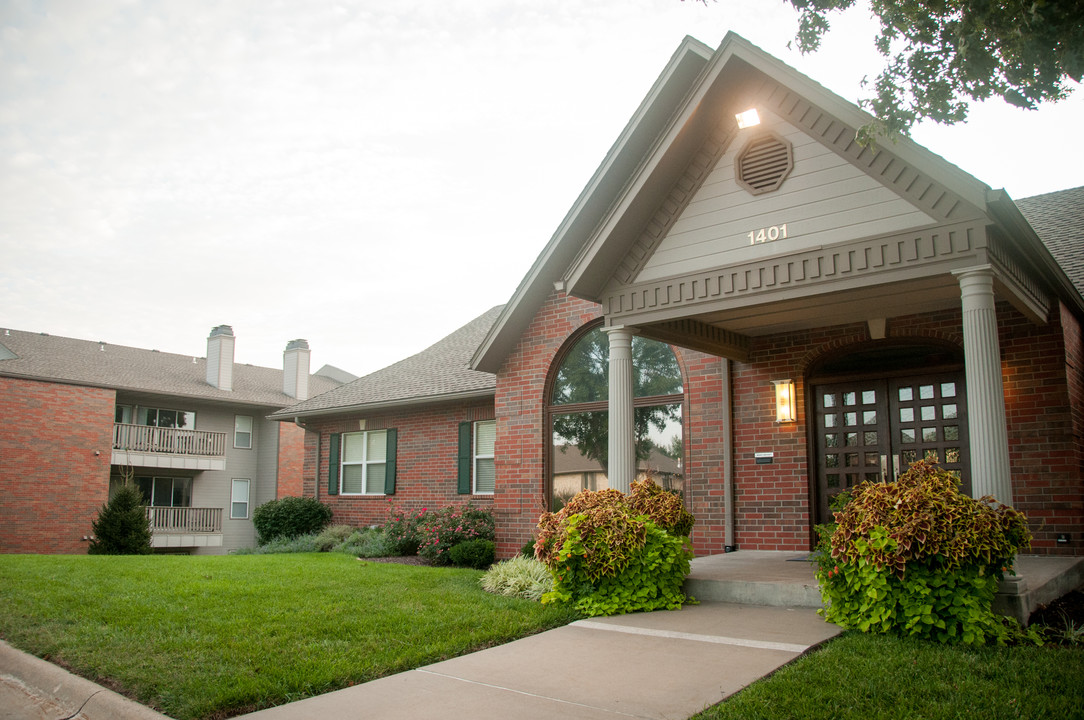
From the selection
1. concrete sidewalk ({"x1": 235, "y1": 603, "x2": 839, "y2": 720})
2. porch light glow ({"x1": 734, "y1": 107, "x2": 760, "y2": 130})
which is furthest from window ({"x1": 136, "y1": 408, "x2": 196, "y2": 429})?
porch light glow ({"x1": 734, "y1": 107, "x2": 760, "y2": 130})

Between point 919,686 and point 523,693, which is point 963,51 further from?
point 523,693

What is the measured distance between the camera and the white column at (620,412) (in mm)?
9453

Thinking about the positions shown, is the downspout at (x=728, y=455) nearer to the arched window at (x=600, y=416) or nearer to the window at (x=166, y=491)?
the arched window at (x=600, y=416)

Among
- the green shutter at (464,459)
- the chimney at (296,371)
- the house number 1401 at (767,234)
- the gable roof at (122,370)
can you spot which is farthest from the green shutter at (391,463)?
the chimney at (296,371)

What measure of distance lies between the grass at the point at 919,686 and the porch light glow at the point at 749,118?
562cm

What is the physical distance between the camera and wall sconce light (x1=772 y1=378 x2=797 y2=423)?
36.0 feet

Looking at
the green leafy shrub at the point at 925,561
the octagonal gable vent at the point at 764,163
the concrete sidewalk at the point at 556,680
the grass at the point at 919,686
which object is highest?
the octagonal gable vent at the point at 764,163

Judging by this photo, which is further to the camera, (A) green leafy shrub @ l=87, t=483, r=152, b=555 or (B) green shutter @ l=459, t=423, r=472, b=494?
(A) green leafy shrub @ l=87, t=483, r=152, b=555

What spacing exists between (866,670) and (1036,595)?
241cm

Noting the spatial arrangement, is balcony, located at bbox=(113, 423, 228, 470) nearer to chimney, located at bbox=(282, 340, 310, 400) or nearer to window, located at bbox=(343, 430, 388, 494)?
chimney, located at bbox=(282, 340, 310, 400)

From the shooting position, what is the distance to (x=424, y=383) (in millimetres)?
17875

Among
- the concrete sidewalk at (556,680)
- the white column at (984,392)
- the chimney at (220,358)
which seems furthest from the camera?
the chimney at (220,358)

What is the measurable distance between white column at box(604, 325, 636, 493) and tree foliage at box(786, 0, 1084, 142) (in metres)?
3.85

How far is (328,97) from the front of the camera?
1574 centimetres
